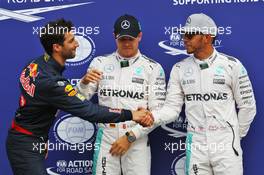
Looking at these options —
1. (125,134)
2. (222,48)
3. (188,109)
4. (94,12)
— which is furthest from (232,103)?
(94,12)

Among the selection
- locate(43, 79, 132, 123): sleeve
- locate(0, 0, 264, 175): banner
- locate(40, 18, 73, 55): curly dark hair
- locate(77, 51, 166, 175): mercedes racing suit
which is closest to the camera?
locate(43, 79, 132, 123): sleeve

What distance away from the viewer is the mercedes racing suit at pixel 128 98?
3.50 metres

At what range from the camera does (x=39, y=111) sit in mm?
3049

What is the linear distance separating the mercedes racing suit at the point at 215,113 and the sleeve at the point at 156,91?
0.07 meters

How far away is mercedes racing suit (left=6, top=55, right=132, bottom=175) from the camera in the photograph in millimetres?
3002

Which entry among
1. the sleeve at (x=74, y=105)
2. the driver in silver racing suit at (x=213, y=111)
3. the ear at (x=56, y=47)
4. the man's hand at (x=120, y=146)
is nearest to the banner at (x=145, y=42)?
the driver in silver racing suit at (x=213, y=111)

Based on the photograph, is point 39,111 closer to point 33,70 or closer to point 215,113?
point 33,70

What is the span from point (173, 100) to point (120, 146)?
52 cm

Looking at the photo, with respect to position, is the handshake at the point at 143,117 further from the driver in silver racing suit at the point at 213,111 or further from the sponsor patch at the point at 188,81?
the sponsor patch at the point at 188,81

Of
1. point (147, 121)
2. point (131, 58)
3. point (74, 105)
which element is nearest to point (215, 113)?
point (147, 121)

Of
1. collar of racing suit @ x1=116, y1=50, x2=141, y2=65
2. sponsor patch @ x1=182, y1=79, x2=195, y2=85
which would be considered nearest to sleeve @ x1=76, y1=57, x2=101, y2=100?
collar of racing suit @ x1=116, y1=50, x2=141, y2=65

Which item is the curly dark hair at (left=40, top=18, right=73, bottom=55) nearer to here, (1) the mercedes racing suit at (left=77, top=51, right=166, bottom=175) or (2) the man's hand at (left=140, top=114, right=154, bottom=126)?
(1) the mercedes racing suit at (left=77, top=51, right=166, bottom=175)

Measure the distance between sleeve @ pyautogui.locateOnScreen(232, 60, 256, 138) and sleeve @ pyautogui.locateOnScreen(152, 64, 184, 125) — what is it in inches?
15.9

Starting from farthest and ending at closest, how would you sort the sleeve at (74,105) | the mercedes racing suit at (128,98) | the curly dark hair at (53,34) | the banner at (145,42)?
the banner at (145,42) → the mercedes racing suit at (128,98) → the curly dark hair at (53,34) → the sleeve at (74,105)
